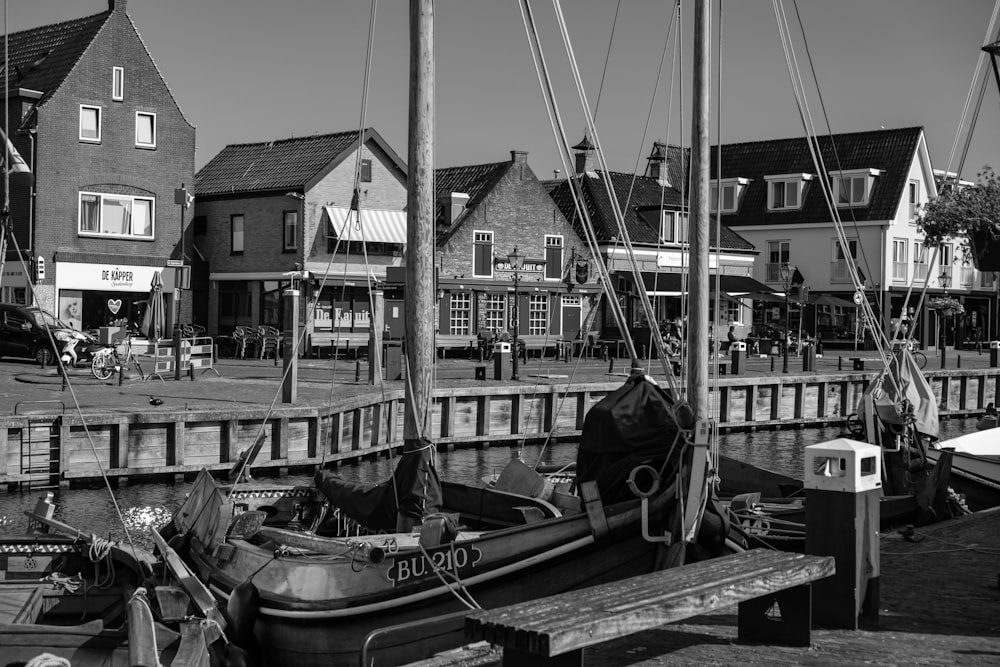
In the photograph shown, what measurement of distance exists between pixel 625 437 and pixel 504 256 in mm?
39435

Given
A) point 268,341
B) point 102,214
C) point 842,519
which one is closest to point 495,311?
point 268,341

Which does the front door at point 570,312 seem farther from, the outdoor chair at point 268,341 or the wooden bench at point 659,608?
the wooden bench at point 659,608

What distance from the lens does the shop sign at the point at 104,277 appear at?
41938mm

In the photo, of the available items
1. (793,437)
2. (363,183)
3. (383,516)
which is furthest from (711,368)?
(383,516)

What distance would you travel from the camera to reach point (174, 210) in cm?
4547

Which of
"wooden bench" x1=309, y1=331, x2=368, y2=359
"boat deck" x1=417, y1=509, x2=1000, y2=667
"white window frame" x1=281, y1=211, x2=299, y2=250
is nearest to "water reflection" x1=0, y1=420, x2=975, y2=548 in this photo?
"boat deck" x1=417, y1=509, x2=1000, y2=667

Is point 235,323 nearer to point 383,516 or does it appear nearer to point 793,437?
point 793,437

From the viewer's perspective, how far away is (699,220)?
1783 centimetres

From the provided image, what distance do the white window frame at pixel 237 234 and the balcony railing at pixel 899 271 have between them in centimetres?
3488

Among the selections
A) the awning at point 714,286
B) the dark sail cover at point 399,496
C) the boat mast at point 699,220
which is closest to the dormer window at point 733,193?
the awning at point 714,286

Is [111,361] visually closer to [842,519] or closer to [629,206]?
[842,519]

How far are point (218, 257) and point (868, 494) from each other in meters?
41.4

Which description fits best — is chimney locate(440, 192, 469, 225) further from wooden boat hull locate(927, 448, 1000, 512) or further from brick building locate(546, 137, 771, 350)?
wooden boat hull locate(927, 448, 1000, 512)

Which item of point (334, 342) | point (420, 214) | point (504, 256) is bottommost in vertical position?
point (334, 342)
